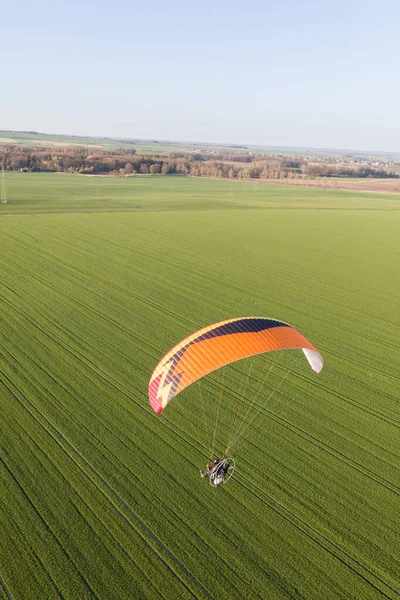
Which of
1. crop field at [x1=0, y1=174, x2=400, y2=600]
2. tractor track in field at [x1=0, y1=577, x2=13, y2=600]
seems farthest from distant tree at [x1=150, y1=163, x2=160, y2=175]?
tractor track in field at [x1=0, y1=577, x2=13, y2=600]

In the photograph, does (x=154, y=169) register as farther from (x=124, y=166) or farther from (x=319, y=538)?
(x=319, y=538)

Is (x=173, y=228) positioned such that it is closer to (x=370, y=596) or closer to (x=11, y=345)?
(x=11, y=345)

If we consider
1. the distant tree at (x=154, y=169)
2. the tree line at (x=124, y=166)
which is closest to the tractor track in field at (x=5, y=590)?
the tree line at (x=124, y=166)

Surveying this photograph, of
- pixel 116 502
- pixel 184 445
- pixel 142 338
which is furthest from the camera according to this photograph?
pixel 142 338

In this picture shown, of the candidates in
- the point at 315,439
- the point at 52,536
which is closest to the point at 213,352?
the point at 315,439

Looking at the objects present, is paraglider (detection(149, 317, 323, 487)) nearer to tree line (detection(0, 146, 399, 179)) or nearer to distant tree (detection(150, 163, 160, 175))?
tree line (detection(0, 146, 399, 179))

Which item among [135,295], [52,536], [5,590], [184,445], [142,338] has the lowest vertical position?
[5,590]

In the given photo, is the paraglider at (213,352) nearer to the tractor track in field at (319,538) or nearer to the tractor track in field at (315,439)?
the tractor track in field at (319,538)
